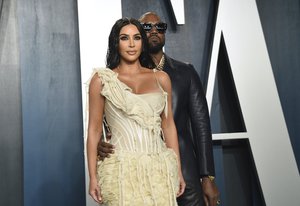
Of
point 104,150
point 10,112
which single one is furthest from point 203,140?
point 10,112

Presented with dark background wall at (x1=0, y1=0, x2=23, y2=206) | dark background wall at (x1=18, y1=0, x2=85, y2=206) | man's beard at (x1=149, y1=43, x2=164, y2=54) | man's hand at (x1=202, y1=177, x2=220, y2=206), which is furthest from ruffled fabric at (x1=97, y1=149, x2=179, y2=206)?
dark background wall at (x1=0, y1=0, x2=23, y2=206)

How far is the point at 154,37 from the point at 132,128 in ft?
2.39

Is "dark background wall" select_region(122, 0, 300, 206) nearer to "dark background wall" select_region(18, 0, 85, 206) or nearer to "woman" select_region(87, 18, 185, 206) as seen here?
"dark background wall" select_region(18, 0, 85, 206)

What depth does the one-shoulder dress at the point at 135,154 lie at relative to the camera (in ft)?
6.89

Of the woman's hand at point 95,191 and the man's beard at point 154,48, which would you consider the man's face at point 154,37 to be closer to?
the man's beard at point 154,48

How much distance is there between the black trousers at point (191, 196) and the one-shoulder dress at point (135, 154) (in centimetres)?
34

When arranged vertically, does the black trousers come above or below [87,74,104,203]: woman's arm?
below

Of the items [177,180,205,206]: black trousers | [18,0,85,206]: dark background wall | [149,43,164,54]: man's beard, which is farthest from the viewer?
[18,0,85,206]: dark background wall

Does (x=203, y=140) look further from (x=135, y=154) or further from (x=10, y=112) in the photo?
(x=10, y=112)

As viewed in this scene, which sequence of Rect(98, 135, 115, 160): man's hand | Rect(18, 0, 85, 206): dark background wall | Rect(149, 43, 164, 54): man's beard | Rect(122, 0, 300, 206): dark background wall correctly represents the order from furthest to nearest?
Rect(122, 0, 300, 206): dark background wall < Rect(18, 0, 85, 206): dark background wall < Rect(149, 43, 164, 54): man's beard < Rect(98, 135, 115, 160): man's hand

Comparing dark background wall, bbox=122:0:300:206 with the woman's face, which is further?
dark background wall, bbox=122:0:300:206

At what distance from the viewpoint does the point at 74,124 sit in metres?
3.47

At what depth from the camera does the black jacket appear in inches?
103

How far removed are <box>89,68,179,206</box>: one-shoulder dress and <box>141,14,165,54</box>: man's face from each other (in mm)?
496
